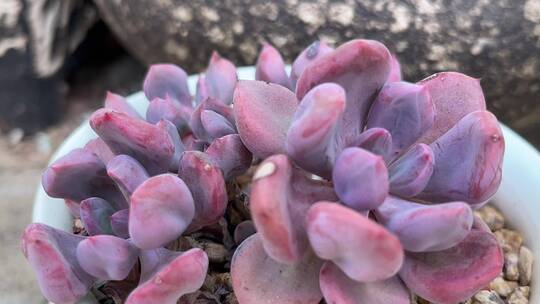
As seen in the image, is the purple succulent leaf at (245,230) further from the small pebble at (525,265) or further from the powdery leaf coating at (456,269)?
the small pebble at (525,265)

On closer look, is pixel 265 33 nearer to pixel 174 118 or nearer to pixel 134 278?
pixel 174 118

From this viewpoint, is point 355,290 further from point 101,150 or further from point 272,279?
point 101,150

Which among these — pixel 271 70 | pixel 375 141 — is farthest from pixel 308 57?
pixel 375 141

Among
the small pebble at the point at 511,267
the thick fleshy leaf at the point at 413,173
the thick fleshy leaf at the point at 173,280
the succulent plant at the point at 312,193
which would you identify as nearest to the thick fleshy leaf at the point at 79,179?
the succulent plant at the point at 312,193

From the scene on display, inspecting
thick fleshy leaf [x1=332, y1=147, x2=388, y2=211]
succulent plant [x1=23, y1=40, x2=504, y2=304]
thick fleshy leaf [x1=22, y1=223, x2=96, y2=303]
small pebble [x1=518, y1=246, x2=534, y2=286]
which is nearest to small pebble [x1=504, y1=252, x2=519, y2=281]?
small pebble [x1=518, y1=246, x2=534, y2=286]

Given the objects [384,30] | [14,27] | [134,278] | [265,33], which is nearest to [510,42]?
[384,30]

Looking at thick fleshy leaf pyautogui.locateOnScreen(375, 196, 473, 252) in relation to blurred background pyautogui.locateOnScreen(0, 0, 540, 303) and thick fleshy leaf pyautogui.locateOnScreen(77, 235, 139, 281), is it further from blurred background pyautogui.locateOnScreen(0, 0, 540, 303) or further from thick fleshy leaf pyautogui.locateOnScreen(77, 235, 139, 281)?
blurred background pyautogui.locateOnScreen(0, 0, 540, 303)
